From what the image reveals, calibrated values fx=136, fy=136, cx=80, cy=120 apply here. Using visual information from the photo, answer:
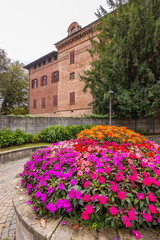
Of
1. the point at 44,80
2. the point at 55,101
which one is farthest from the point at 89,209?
the point at 44,80

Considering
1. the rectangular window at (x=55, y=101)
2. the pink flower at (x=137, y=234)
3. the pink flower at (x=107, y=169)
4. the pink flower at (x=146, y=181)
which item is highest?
the rectangular window at (x=55, y=101)

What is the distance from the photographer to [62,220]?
1.52 meters

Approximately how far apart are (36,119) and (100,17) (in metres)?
12.6

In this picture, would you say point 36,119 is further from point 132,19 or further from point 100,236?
point 132,19

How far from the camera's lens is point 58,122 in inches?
420

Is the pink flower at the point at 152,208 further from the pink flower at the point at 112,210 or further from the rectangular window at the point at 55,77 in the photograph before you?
the rectangular window at the point at 55,77

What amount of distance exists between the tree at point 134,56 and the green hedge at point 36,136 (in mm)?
4996

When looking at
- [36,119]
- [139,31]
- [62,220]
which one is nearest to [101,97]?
[139,31]

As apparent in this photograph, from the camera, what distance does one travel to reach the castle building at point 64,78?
60.6ft

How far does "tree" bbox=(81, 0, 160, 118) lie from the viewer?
34.3 feet

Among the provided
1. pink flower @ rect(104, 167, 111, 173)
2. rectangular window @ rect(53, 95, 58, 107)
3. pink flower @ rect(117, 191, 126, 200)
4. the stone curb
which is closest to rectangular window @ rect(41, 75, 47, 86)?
rectangular window @ rect(53, 95, 58, 107)

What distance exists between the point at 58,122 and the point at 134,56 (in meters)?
8.35

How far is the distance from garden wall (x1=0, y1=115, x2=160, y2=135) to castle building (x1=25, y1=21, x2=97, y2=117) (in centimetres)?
516

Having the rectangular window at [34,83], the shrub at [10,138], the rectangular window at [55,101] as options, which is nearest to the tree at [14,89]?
the rectangular window at [34,83]
